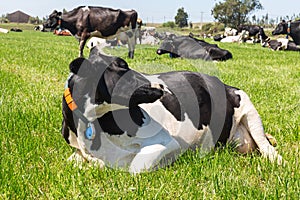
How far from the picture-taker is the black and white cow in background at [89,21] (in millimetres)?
12305

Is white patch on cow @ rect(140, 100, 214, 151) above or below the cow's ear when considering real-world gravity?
below

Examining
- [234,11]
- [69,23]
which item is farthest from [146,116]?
[234,11]

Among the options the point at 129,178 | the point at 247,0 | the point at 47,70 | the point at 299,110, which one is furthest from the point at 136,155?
the point at 247,0

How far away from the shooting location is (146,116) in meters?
2.54

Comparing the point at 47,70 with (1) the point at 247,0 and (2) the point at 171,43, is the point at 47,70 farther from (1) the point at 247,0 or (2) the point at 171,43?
(1) the point at 247,0

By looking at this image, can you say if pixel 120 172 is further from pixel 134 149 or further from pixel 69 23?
pixel 69 23

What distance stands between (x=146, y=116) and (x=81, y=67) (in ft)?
1.99

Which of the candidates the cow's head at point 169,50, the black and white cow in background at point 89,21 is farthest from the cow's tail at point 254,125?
the black and white cow in background at point 89,21

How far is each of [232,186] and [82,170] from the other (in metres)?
1.00

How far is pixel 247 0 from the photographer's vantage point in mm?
61656

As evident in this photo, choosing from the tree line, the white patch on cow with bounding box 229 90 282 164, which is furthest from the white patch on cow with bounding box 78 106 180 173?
the tree line

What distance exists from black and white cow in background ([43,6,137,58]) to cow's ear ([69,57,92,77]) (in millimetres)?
9978

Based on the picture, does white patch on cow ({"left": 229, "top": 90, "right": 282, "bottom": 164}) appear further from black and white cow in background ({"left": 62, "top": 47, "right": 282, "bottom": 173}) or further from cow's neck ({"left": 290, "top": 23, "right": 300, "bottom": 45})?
cow's neck ({"left": 290, "top": 23, "right": 300, "bottom": 45})

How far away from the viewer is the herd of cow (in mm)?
2166
